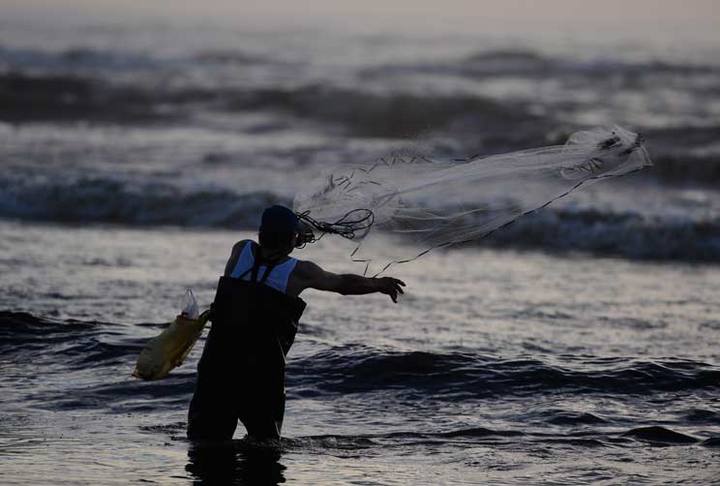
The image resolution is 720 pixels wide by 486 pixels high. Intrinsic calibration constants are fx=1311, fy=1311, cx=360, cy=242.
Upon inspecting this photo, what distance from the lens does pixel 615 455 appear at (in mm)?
7113

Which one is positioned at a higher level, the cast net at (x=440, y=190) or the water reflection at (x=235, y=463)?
the cast net at (x=440, y=190)

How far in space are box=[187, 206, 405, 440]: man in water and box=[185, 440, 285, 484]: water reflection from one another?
0.14 meters

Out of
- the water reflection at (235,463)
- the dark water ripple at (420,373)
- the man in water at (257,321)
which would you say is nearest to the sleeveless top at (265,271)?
the man in water at (257,321)

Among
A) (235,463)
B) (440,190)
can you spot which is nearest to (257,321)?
(235,463)

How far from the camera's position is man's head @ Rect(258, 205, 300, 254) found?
6.15 meters

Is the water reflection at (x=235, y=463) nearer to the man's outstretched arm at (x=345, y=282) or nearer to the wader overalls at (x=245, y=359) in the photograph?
the wader overalls at (x=245, y=359)

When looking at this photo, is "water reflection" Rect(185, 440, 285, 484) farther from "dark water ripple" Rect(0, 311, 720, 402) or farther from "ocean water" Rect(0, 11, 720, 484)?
"dark water ripple" Rect(0, 311, 720, 402)

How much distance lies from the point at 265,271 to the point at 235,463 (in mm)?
1048

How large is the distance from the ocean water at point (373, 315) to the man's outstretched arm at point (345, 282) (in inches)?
40.9

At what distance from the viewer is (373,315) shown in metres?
11.0

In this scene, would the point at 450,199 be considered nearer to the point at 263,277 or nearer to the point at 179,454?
the point at 263,277

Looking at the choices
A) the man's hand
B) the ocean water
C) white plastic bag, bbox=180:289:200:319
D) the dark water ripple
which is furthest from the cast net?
the dark water ripple

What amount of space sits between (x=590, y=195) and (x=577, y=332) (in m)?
8.27

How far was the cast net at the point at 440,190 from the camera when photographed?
6801 millimetres
